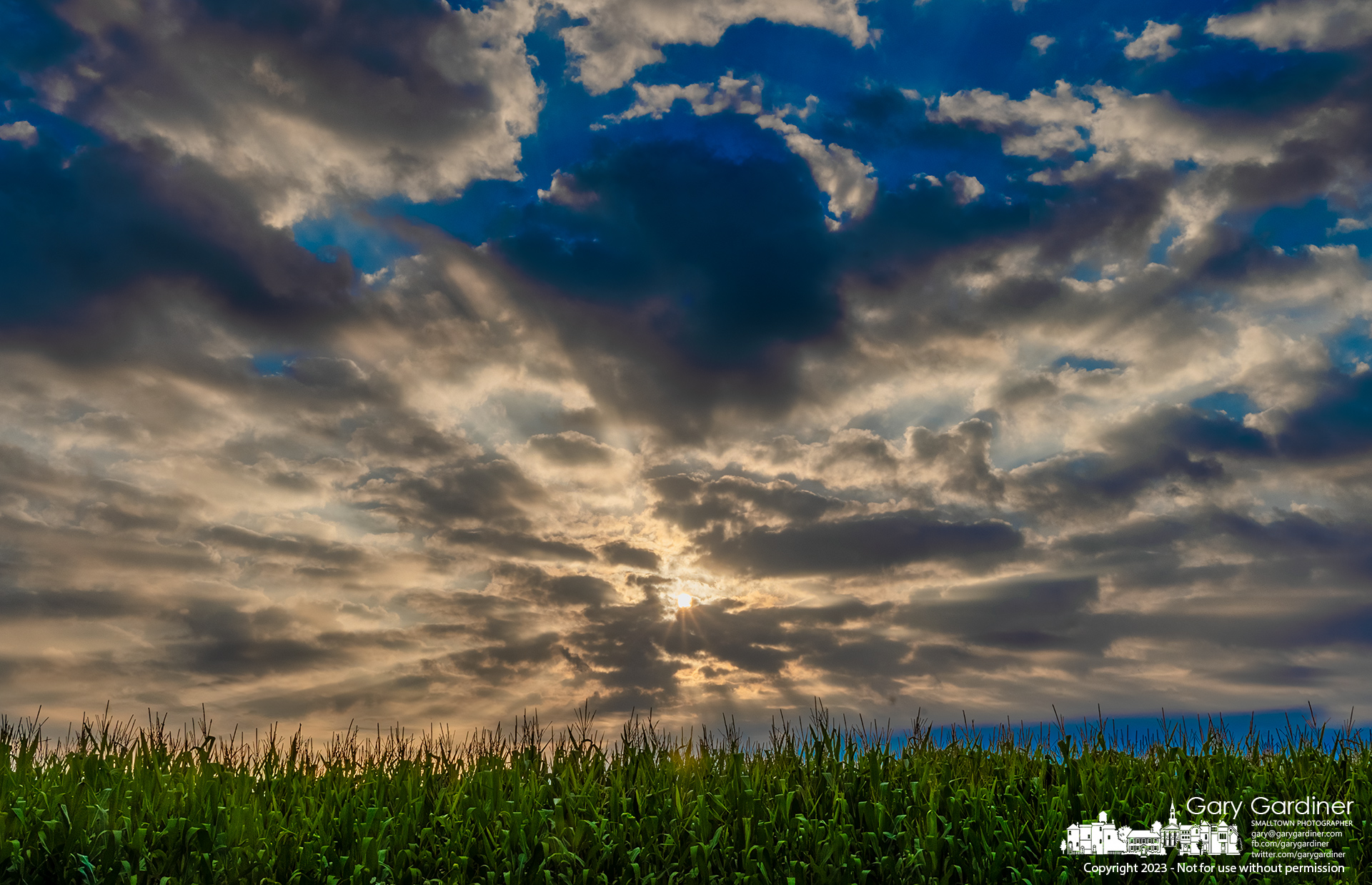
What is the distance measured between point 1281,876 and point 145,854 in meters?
13.2

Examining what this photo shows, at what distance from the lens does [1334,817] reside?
1189 centimetres

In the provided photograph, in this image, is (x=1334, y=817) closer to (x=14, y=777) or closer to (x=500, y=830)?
(x=500, y=830)

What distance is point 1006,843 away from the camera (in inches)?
426

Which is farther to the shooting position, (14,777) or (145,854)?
(14,777)

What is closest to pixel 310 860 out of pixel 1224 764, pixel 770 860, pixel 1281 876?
pixel 770 860

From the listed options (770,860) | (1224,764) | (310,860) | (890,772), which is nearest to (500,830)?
(310,860)

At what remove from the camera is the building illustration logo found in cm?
1092

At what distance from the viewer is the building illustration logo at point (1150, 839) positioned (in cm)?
1092

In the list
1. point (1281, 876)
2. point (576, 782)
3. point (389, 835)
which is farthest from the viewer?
point (576, 782)

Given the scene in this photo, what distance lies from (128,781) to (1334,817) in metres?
16.3

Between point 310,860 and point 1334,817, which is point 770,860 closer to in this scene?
point 310,860

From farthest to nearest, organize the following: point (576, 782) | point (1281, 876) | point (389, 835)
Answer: point (576, 782)
point (389, 835)
point (1281, 876)

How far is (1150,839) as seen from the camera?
36.5 feet

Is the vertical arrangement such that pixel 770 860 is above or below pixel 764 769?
below
